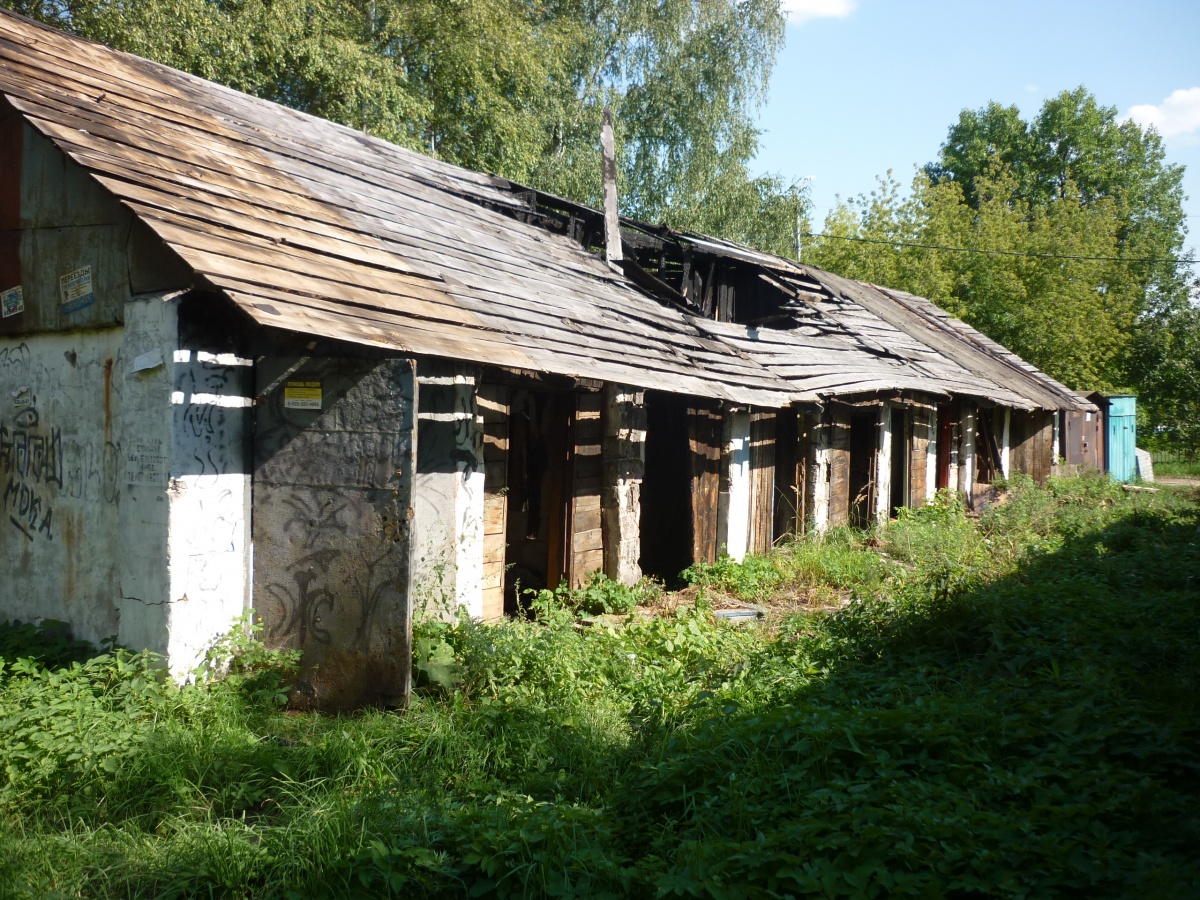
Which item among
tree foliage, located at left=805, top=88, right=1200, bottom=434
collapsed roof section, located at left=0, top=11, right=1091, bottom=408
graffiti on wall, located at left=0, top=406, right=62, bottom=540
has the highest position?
tree foliage, located at left=805, top=88, right=1200, bottom=434

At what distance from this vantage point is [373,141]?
11.3 meters

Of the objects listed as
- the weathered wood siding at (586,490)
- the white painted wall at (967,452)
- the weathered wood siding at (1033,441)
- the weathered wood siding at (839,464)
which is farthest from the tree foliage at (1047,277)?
the weathered wood siding at (586,490)

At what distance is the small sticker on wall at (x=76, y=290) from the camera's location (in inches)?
232

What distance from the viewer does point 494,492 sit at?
7723 mm

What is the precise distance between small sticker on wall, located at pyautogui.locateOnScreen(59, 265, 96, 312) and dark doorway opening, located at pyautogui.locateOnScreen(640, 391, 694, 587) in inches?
239

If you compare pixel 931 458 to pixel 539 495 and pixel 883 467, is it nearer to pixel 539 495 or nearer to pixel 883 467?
pixel 883 467

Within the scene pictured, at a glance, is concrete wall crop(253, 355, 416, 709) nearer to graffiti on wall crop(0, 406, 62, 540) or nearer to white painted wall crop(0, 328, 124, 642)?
white painted wall crop(0, 328, 124, 642)

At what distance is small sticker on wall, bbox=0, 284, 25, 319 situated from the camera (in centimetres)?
629

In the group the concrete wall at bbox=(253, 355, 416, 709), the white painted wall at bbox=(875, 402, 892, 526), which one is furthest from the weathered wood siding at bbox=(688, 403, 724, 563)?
the concrete wall at bbox=(253, 355, 416, 709)

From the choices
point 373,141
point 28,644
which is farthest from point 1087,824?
point 373,141

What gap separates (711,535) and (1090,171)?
40.6 m

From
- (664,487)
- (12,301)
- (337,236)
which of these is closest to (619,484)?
(664,487)

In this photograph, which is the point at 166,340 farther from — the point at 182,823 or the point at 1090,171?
the point at 1090,171

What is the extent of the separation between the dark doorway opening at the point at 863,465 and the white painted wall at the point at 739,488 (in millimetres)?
3404
